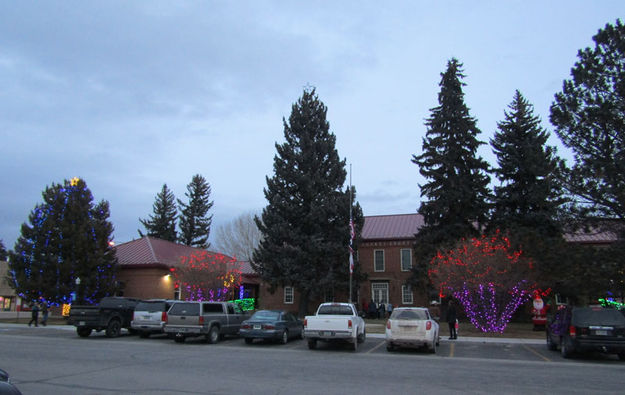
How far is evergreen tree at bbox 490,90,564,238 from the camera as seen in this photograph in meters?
34.2

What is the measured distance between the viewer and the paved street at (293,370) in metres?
9.30

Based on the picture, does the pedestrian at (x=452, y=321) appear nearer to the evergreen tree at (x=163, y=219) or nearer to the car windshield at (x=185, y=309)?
the car windshield at (x=185, y=309)

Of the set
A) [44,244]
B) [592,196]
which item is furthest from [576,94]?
[44,244]

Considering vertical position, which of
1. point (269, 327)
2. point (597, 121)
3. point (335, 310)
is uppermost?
point (597, 121)

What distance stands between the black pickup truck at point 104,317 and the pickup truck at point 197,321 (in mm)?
4301

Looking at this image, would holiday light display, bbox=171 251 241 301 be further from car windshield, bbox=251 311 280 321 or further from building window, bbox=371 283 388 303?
car windshield, bbox=251 311 280 321

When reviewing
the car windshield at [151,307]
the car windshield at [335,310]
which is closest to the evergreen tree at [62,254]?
the car windshield at [151,307]

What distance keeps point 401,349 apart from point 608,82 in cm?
1872

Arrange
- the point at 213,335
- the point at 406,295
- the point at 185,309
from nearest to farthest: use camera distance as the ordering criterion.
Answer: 1. the point at 185,309
2. the point at 213,335
3. the point at 406,295

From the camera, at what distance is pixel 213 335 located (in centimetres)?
1923

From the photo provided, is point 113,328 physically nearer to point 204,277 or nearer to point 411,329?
point 204,277

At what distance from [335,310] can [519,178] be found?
24573mm

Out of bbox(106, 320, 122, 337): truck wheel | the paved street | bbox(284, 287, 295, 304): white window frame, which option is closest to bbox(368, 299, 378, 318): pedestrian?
bbox(284, 287, 295, 304): white window frame

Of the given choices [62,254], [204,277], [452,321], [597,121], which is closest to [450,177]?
[597,121]
